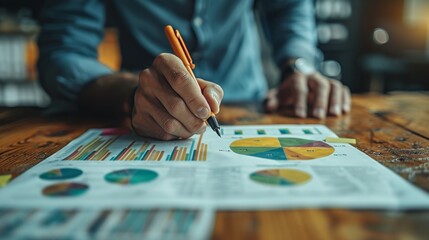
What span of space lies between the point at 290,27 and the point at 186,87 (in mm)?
673

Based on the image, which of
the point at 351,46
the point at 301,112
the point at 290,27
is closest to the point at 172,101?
the point at 301,112

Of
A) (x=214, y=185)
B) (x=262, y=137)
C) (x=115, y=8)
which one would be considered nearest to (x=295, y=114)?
(x=262, y=137)

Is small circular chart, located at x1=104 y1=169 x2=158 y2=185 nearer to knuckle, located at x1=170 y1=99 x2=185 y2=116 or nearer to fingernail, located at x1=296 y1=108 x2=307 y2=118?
knuckle, located at x1=170 y1=99 x2=185 y2=116

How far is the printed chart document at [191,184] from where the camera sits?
303mm

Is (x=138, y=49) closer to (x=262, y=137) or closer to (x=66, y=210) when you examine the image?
(x=262, y=137)

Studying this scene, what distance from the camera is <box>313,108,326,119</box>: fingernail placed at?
0.72m

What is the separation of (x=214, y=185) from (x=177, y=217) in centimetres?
7

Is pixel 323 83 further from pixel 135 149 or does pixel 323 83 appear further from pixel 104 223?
→ pixel 104 223

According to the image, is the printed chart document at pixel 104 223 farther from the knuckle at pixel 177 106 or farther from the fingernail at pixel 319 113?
the fingernail at pixel 319 113

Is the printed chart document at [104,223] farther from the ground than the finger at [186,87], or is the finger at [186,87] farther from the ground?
the finger at [186,87]

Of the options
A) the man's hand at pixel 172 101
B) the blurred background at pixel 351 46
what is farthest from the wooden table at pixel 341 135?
the blurred background at pixel 351 46

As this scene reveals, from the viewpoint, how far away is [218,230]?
28 centimetres

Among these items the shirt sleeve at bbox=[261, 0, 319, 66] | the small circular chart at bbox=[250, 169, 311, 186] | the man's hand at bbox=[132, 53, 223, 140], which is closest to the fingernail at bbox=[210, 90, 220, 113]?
the man's hand at bbox=[132, 53, 223, 140]

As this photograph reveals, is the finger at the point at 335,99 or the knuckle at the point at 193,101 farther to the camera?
the finger at the point at 335,99
